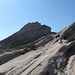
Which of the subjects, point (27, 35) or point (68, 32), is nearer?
point (68, 32)

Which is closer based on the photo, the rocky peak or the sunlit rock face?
the rocky peak

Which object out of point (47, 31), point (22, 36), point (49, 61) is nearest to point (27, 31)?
point (22, 36)

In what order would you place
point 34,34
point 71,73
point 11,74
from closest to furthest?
1. point 71,73
2. point 11,74
3. point 34,34

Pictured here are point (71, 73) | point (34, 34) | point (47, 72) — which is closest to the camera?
point (71, 73)

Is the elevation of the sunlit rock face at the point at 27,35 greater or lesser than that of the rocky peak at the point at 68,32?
greater

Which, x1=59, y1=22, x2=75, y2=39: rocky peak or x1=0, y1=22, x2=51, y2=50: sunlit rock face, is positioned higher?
x1=0, y1=22, x2=51, y2=50: sunlit rock face

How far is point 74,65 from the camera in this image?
13.5 meters

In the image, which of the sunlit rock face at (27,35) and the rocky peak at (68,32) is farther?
the sunlit rock face at (27,35)

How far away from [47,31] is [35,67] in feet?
143

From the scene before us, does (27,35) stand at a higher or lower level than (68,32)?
higher

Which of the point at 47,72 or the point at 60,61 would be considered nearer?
the point at 47,72

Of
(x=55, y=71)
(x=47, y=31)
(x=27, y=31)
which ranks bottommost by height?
(x=55, y=71)

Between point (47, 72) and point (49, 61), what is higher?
point (49, 61)

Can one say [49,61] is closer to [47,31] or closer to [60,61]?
[60,61]
